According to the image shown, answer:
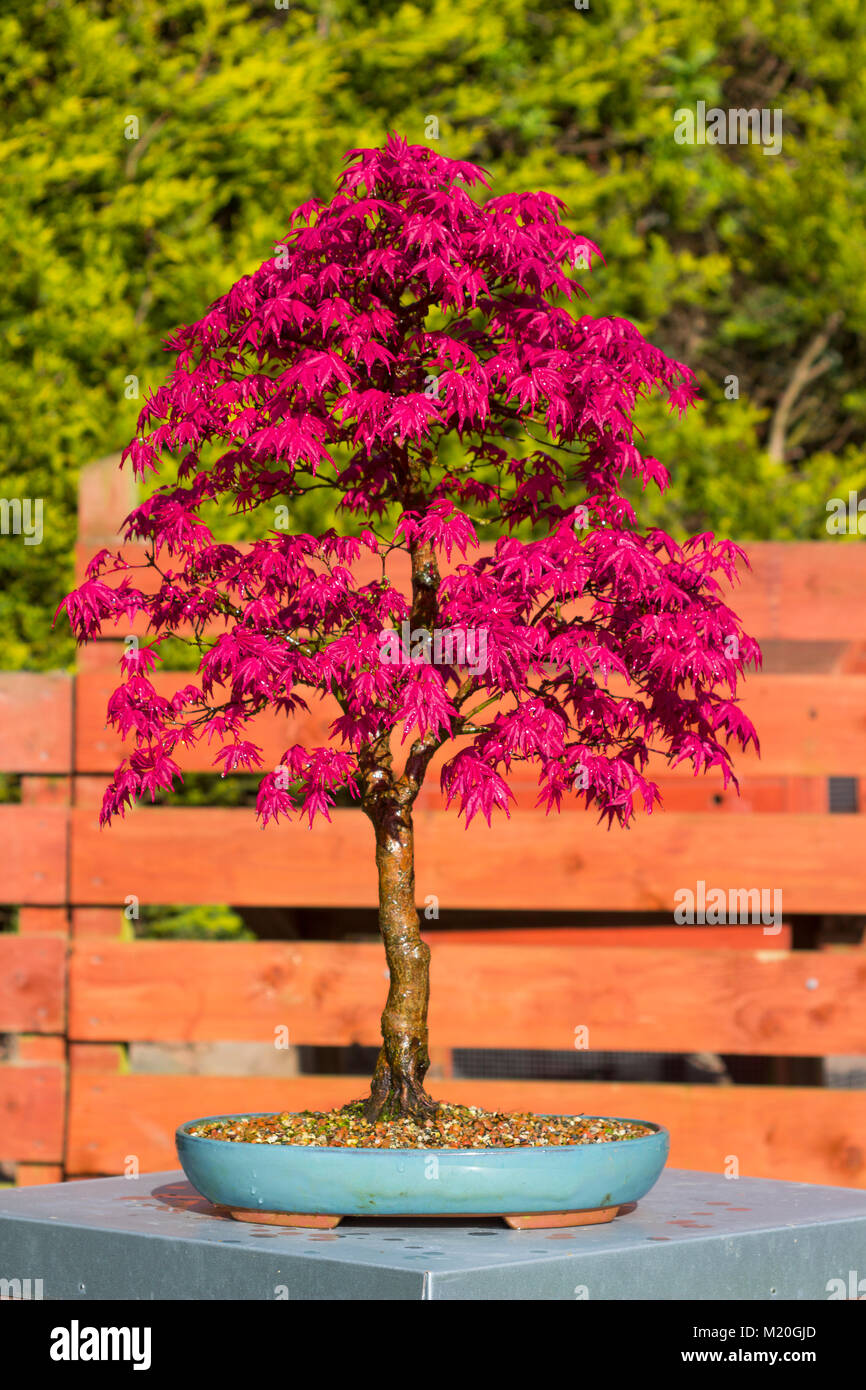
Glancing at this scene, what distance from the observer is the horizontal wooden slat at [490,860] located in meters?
3.26

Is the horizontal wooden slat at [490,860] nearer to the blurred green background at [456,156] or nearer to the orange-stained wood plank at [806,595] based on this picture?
the orange-stained wood plank at [806,595]

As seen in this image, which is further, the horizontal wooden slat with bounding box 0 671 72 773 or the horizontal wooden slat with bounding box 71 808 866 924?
the horizontal wooden slat with bounding box 0 671 72 773

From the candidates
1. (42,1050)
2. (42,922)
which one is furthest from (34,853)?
(42,1050)

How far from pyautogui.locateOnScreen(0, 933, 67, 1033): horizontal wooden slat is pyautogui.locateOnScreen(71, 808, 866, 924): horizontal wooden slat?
0.49 feet

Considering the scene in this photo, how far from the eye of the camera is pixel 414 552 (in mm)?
2113

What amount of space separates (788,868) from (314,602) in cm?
167

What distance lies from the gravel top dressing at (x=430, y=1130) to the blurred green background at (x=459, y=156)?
8.03ft

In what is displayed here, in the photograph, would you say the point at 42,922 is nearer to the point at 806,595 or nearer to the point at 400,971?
the point at 400,971

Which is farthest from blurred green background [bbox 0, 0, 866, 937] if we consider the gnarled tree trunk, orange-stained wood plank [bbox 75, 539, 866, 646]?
the gnarled tree trunk

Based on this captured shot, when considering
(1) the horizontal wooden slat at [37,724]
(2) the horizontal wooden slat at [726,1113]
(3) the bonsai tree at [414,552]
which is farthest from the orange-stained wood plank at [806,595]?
(1) the horizontal wooden slat at [37,724]

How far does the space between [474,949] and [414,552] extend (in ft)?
4.61

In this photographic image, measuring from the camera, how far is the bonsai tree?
6.23 ft

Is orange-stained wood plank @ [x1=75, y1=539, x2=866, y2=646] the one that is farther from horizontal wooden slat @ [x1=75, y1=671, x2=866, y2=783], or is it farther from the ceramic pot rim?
the ceramic pot rim

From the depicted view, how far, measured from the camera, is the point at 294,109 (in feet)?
16.2
